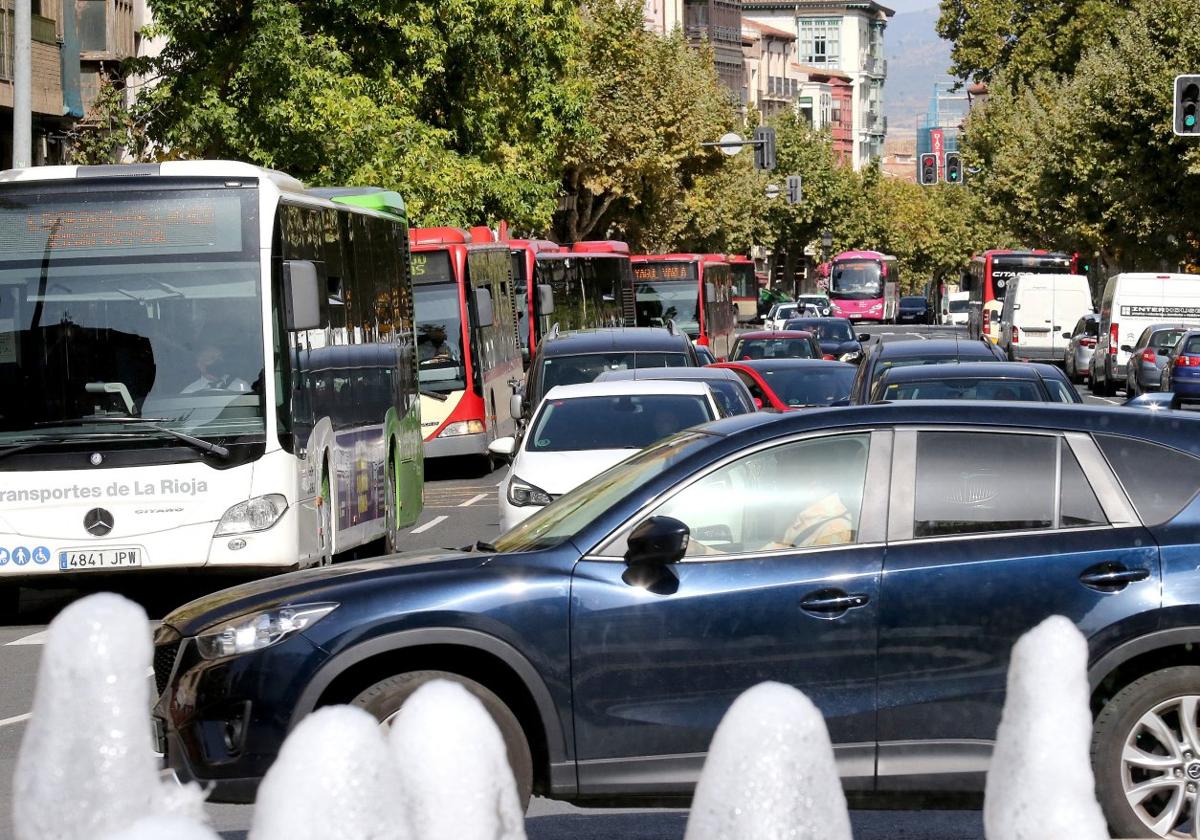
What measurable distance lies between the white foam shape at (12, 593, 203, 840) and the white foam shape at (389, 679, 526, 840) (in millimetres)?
405

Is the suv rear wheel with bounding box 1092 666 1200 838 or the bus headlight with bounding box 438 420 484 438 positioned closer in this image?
the suv rear wheel with bounding box 1092 666 1200 838

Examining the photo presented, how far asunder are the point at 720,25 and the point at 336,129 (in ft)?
365

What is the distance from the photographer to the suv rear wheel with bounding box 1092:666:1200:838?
21.1ft

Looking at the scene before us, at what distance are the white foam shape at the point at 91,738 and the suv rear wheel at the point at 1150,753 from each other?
4129mm

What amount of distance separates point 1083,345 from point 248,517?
37362mm

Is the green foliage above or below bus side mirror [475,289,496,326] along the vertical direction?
above

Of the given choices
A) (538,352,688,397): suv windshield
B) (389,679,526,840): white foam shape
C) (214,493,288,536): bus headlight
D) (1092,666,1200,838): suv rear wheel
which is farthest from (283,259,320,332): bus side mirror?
(389,679,526,840): white foam shape

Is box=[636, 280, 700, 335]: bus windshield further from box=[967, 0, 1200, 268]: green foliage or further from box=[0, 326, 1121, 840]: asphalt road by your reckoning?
box=[0, 326, 1121, 840]: asphalt road

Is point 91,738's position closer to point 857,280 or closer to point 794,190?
point 857,280

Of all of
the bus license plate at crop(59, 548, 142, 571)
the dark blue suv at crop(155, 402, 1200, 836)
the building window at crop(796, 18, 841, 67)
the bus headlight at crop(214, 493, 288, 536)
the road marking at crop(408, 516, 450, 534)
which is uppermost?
the building window at crop(796, 18, 841, 67)

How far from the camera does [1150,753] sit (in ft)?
21.2

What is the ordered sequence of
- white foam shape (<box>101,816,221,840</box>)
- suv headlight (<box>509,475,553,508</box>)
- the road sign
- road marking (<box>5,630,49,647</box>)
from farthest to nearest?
1. the road sign
2. suv headlight (<box>509,475,553,508</box>)
3. road marking (<box>5,630,49,647</box>)
4. white foam shape (<box>101,816,221,840</box>)

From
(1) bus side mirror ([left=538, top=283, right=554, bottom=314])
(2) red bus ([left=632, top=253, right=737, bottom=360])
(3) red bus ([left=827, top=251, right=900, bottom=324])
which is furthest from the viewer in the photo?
(3) red bus ([left=827, top=251, right=900, bottom=324])

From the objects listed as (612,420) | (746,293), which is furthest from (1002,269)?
(612,420)
